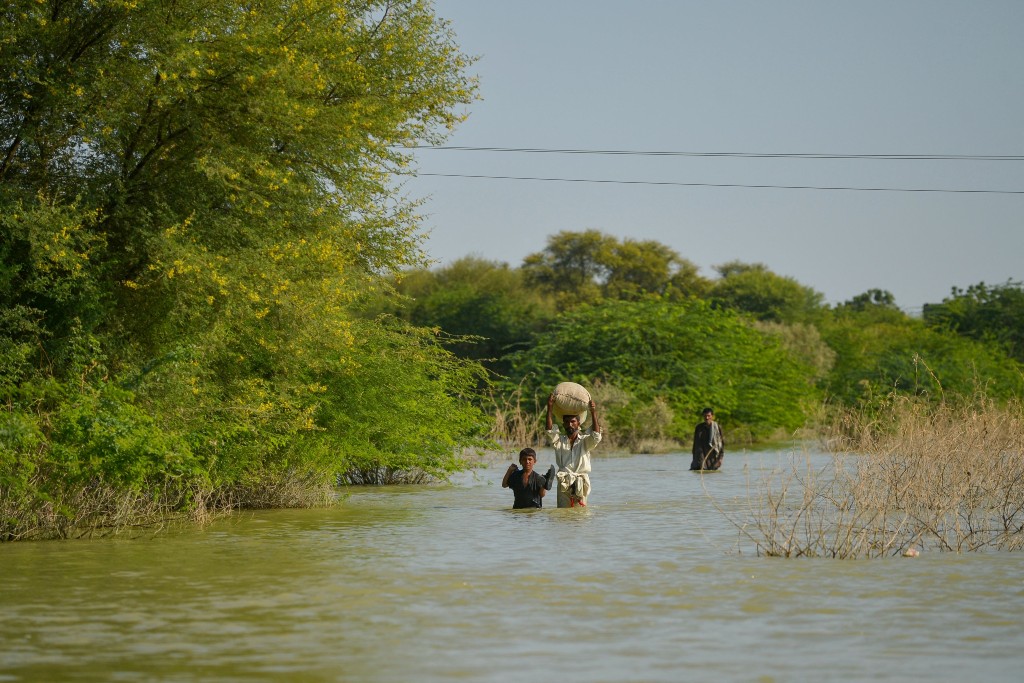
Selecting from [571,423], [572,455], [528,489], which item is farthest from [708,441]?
[571,423]

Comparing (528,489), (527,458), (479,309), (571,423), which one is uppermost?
(479,309)

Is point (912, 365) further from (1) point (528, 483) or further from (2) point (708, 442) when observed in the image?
(1) point (528, 483)

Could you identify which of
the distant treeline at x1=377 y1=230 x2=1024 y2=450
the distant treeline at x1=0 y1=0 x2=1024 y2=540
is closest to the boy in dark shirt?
the distant treeline at x1=0 y1=0 x2=1024 y2=540

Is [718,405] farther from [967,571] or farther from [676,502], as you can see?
[967,571]

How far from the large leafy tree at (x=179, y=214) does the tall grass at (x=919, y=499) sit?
7.36m

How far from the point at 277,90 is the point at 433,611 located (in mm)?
10335

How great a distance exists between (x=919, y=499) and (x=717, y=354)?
29.8 metres

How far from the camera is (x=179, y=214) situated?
63.1 ft

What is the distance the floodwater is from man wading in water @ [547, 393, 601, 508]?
1201 mm

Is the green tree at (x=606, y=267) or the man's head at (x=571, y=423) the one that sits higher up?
the green tree at (x=606, y=267)

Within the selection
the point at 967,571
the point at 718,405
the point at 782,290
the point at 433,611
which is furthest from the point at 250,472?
the point at 782,290

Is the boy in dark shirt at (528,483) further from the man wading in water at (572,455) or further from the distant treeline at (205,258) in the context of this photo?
the distant treeline at (205,258)

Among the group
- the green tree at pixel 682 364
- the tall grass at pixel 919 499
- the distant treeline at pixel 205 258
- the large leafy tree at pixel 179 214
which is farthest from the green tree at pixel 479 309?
→ the tall grass at pixel 919 499

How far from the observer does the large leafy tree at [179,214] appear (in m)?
17.6
